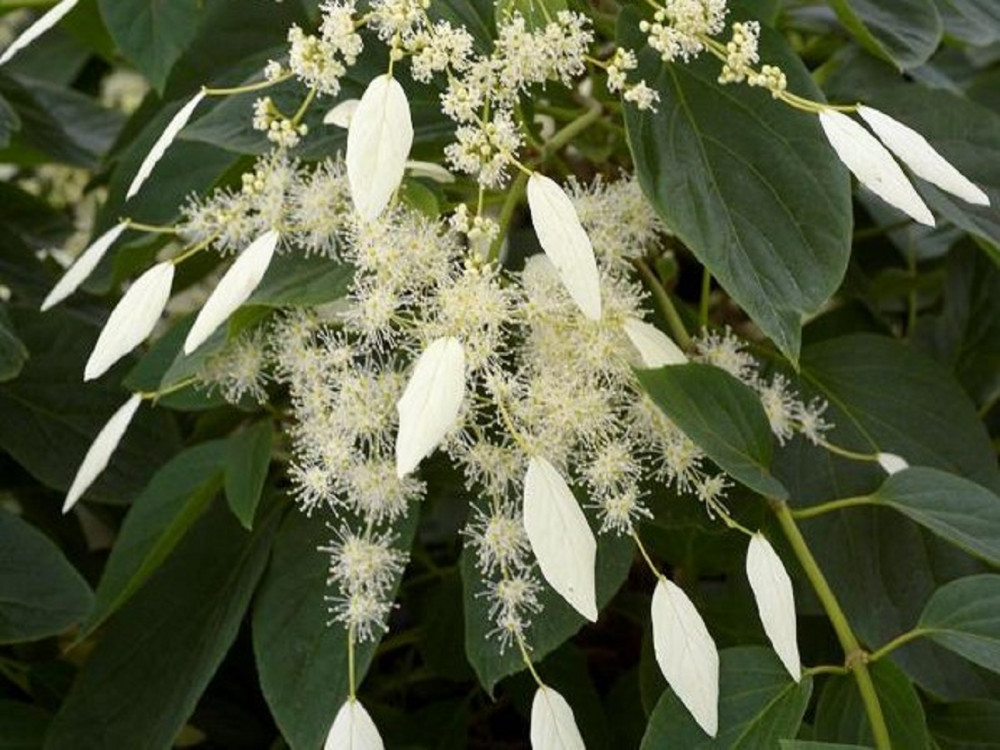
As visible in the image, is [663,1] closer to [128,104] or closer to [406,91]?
[406,91]

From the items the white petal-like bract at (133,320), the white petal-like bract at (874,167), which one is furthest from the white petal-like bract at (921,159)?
the white petal-like bract at (133,320)

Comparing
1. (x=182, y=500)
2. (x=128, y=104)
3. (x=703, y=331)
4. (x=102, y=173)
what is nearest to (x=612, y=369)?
(x=703, y=331)

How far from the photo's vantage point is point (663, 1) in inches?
21.6

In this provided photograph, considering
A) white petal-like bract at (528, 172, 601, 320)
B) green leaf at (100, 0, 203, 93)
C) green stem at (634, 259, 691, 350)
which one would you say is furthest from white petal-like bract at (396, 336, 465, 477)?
green leaf at (100, 0, 203, 93)

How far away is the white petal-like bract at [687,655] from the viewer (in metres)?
0.48

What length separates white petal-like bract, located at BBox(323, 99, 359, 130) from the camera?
1.83ft

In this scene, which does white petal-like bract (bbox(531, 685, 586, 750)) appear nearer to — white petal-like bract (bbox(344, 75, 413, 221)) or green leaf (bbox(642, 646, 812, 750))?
green leaf (bbox(642, 646, 812, 750))

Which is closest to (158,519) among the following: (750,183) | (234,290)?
(234,290)

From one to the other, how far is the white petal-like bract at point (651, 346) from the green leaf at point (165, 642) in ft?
0.59

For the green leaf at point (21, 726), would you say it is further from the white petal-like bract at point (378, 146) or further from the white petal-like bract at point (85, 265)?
the white petal-like bract at point (378, 146)

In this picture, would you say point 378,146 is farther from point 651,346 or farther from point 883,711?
point 883,711

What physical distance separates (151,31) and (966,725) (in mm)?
400

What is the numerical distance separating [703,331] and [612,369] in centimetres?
7

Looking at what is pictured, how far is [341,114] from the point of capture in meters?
0.56
